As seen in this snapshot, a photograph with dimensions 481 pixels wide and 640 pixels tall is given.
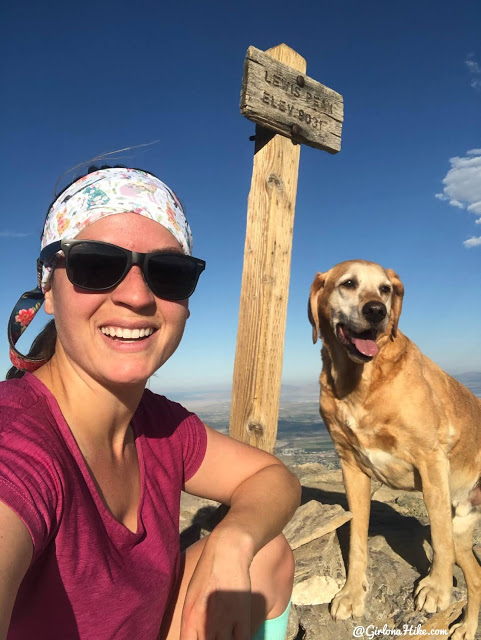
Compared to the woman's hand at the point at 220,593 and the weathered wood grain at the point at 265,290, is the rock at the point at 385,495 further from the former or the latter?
the woman's hand at the point at 220,593

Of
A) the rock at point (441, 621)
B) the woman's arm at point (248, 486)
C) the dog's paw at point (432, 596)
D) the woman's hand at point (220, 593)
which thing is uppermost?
the woman's arm at point (248, 486)

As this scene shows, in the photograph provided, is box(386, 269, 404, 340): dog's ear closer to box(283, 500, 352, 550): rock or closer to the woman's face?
box(283, 500, 352, 550): rock

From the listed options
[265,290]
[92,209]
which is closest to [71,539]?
[92,209]

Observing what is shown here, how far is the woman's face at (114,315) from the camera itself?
1.45 metres

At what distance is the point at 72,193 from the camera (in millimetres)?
1556

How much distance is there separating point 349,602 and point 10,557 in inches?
111

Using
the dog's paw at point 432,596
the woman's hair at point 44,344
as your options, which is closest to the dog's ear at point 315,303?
the dog's paw at point 432,596

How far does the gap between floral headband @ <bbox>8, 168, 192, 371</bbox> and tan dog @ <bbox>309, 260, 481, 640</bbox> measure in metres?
2.02

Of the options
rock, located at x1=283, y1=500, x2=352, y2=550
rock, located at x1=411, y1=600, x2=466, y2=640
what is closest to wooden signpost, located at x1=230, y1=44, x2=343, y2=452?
rock, located at x1=283, y1=500, x2=352, y2=550

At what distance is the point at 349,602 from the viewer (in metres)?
3.00

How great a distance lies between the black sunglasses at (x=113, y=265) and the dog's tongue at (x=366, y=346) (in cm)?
199

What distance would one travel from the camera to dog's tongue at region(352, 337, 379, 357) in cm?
324

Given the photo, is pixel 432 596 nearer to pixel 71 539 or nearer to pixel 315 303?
pixel 315 303

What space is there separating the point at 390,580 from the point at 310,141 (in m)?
3.33
